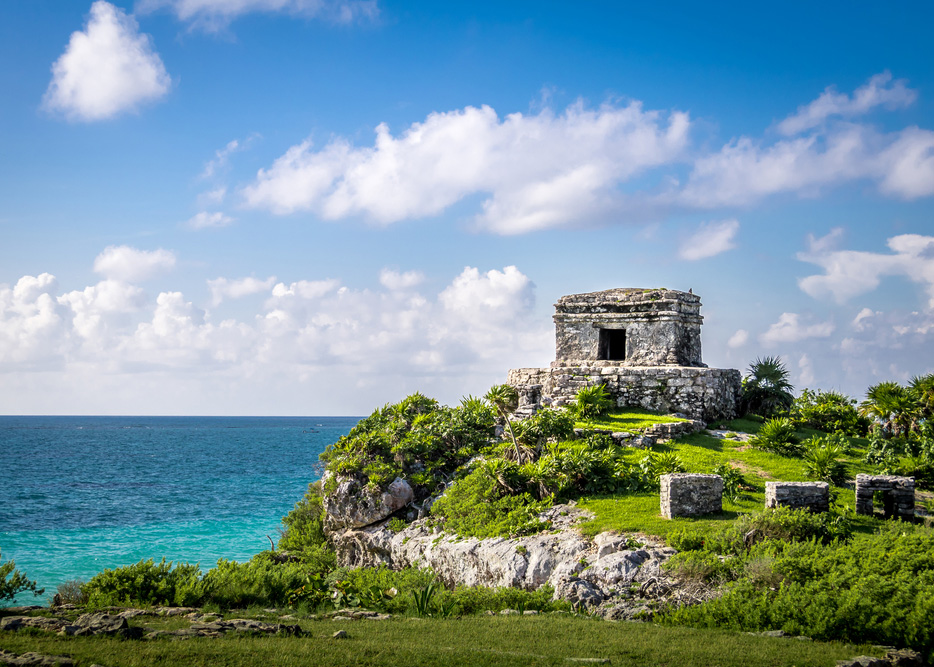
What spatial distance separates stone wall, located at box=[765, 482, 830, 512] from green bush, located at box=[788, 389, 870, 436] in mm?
8334

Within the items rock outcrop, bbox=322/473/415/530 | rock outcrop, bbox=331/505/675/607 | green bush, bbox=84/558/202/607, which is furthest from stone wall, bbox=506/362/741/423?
green bush, bbox=84/558/202/607

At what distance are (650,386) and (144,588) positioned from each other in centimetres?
1641

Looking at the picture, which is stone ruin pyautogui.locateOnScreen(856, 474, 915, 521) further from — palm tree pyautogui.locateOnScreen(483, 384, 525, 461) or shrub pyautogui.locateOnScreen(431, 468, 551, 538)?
palm tree pyautogui.locateOnScreen(483, 384, 525, 461)

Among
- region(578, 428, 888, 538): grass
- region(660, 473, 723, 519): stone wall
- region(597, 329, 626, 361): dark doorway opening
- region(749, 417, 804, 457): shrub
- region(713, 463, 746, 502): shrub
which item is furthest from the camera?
region(597, 329, 626, 361): dark doorway opening

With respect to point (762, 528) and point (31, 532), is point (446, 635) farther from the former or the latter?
point (31, 532)

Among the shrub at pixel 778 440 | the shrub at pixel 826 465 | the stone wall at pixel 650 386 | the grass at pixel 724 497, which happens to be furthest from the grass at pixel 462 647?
the stone wall at pixel 650 386

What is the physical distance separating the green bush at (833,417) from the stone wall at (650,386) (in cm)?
221

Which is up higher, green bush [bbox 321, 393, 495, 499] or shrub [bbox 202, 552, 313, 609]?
green bush [bbox 321, 393, 495, 499]

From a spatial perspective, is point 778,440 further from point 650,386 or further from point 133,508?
point 133,508

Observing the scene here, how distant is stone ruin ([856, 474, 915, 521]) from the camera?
14.5 metres

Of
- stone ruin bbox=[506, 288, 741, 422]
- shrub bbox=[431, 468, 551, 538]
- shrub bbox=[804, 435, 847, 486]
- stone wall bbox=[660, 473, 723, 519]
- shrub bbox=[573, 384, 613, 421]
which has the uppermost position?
stone ruin bbox=[506, 288, 741, 422]

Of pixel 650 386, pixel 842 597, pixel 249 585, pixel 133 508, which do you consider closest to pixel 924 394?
pixel 650 386

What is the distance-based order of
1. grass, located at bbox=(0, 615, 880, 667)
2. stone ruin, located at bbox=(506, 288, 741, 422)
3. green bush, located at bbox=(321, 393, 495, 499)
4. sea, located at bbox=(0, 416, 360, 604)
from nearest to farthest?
grass, located at bbox=(0, 615, 880, 667) → green bush, located at bbox=(321, 393, 495, 499) → stone ruin, located at bbox=(506, 288, 741, 422) → sea, located at bbox=(0, 416, 360, 604)

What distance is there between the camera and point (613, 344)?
26.3 meters
